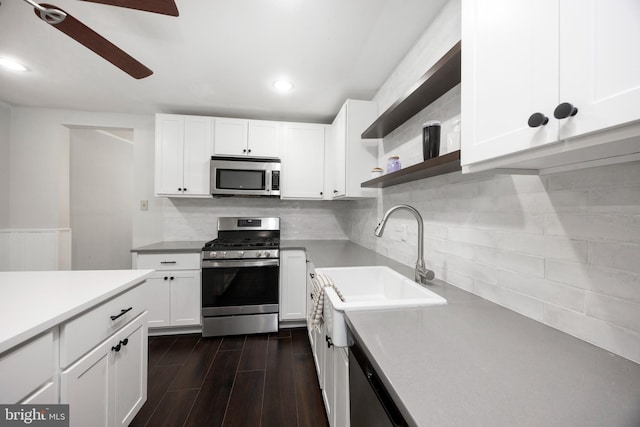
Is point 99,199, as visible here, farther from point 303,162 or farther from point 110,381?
point 110,381

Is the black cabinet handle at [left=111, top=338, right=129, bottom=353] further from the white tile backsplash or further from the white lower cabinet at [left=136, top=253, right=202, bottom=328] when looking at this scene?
the white tile backsplash

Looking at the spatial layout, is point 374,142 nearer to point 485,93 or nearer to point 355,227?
point 355,227

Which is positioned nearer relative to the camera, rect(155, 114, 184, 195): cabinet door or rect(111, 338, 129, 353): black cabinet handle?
rect(111, 338, 129, 353): black cabinet handle

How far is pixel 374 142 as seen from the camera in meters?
2.31

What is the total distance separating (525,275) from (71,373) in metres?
1.74

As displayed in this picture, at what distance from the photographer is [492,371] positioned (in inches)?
22.9

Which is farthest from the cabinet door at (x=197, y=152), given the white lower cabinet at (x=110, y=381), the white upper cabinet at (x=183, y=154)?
the white lower cabinet at (x=110, y=381)

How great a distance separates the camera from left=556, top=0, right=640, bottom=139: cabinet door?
41 centimetres

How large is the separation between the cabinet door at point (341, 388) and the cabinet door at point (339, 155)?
150cm

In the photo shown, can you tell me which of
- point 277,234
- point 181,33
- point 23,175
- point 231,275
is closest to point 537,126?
point 181,33

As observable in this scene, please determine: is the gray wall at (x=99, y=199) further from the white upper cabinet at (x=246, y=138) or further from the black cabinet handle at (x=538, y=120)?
the black cabinet handle at (x=538, y=120)

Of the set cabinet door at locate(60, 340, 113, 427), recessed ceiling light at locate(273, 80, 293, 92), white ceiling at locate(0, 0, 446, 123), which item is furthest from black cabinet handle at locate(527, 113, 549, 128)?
recessed ceiling light at locate(273, 80, 293, 92)

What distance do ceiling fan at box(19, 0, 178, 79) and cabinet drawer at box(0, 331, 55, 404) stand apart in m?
1.33

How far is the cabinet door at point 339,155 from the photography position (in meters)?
2.33
